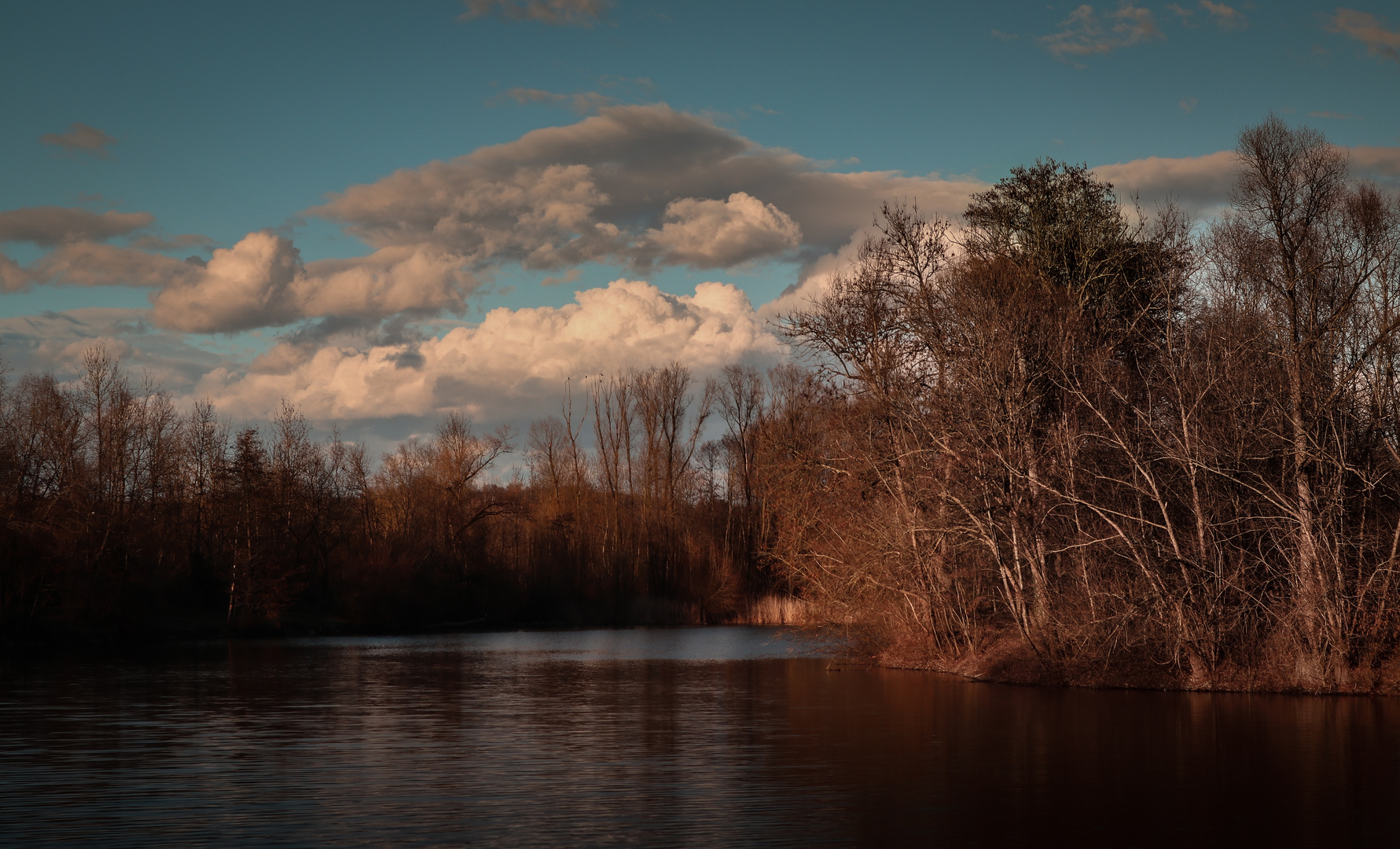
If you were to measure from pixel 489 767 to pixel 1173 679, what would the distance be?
16574 mm

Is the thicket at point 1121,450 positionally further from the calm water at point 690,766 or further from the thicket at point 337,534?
the thicket at point 337,534

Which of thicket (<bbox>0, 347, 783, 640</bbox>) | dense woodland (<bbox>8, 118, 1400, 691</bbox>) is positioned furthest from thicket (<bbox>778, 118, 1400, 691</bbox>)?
thicket (<bbox>0, 347, 783, 640</bbox>)

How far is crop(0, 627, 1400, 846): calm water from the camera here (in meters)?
11.8

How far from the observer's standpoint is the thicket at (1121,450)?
23.3 m

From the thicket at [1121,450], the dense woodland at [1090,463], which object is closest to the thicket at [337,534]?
the dense woodland at [1090,463]

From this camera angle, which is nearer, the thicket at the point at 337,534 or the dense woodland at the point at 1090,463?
the dense woodland at the point at 1090,463

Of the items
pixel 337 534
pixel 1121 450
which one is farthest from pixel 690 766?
pixel 337 534

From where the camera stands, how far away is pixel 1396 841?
11.1 metres

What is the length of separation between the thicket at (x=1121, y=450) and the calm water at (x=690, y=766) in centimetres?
178

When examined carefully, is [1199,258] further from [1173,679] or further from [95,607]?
[95,607]

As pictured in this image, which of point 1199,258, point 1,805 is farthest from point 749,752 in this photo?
point 1199,258

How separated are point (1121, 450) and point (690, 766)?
50.9 feet

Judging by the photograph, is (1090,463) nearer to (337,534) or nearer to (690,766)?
(690,766)

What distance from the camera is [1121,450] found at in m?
26.4
